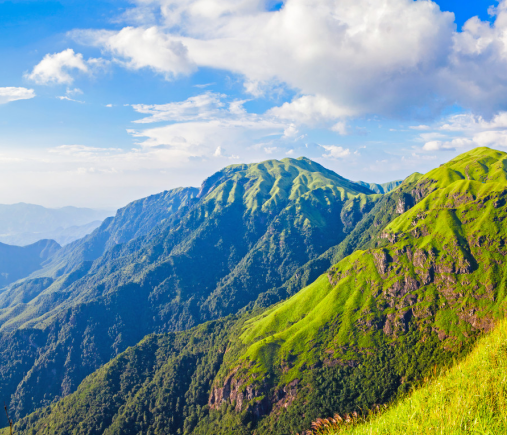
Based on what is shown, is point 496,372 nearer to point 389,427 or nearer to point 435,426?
point 435,426

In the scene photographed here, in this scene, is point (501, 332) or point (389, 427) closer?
Result: point (389, 427)

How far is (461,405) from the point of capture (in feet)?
68.1

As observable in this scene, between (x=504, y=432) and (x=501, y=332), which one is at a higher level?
(x=501, y=332)

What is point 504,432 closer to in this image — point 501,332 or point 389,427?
point 389,427

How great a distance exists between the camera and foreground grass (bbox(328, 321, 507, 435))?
64.1 ft

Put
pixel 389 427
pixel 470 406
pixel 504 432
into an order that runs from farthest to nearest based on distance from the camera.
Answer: pixel 389 427 < pixel 470 406 < pixel 504 432

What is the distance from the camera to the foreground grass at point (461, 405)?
64.1 ft

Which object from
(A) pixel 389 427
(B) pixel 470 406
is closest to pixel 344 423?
(A) pixel 389 427

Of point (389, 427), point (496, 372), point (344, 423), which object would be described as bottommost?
point (344, 423)

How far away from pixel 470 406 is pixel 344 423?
10.3m

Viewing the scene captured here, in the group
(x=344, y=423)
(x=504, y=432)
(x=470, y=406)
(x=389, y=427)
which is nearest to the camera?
(x=504, y=432)

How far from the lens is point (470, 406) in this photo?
20500 mm

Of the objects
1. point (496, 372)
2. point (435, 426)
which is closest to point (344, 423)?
point (435, 426)

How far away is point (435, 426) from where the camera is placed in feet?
66.3
